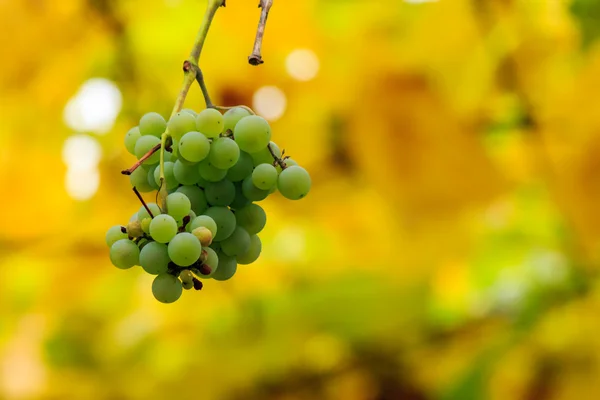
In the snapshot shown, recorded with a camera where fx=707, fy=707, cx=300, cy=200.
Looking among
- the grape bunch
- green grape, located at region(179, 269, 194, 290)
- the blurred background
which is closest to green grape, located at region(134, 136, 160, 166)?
the grape bunch

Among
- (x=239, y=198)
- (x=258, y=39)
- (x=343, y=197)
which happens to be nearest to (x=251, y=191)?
(x=239, y=198)

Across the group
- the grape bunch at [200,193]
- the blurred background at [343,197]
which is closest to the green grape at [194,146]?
the grape bunch at [200,193]

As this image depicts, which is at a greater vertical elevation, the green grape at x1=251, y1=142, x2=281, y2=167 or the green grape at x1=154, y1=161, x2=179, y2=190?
the green grape at x1=251, y1=142, x2=281, y2=167

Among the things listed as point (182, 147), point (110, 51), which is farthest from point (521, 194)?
point (182, 147)

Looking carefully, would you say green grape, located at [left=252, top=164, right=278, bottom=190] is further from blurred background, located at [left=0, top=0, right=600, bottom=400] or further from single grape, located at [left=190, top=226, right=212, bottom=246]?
blurred background, located at [left=0, top=0, right=600, bottom=400]

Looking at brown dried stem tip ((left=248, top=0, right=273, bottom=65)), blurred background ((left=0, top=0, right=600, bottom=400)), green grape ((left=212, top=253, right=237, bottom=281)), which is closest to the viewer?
brown dried stem tip ((left=248, top=0, right=273, bottom=65))

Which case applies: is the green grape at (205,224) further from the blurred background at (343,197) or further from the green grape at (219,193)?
the blurred background at (343,197)
